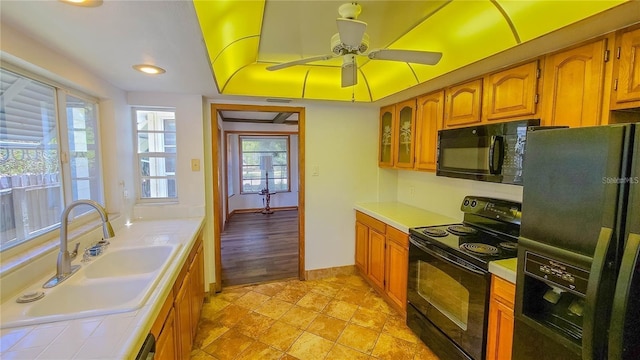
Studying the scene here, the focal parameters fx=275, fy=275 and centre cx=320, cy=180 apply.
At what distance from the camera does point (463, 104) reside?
2.22 meters

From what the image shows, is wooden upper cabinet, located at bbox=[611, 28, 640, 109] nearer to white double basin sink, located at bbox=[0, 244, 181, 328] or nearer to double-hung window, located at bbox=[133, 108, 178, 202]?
white double basin sink, located at bbox=[0, 244, 181, 328]

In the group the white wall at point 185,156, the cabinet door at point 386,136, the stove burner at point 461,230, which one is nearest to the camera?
the stove burner at point 461,230

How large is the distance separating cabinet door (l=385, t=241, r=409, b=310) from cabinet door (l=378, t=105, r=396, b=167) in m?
1.04

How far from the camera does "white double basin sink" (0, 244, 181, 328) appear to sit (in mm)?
1111

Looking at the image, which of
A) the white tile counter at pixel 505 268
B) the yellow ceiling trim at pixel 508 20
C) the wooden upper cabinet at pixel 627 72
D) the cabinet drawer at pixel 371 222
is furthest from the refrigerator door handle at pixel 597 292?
the cabinet drawer at pixel 371 222

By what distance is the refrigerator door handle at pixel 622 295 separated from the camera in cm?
90

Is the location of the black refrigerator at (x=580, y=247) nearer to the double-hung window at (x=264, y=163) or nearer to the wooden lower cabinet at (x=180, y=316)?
the wooden lower cabinet at (x=180, y=316)

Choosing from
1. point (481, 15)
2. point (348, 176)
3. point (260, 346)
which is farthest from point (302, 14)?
point (260, 346)

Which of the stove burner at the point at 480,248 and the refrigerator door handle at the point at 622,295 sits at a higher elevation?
the refrigerator door handle at the point at 622,295

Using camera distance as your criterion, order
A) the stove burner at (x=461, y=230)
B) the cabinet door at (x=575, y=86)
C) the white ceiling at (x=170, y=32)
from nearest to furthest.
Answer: the white ceiling at (x=170, y=32), the cabinet door at (x=575, y=86), the stove burner at (x=461, y=230)

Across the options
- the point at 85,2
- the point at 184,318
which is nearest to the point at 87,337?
the point at 184,318

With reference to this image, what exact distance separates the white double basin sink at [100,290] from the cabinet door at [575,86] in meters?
2.34

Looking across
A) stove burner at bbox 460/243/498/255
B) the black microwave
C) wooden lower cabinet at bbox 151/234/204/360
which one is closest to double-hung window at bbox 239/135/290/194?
wooden lower cabinet at bbox 151/234/204/360

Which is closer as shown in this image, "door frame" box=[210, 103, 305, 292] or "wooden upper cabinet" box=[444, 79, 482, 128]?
"wooden upper cabinet" box=[444, 79, 482, 128]
